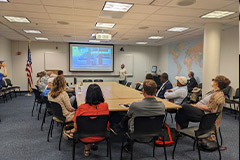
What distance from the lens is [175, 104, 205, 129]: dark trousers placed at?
3.08 metres

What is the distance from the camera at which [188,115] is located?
317 cm

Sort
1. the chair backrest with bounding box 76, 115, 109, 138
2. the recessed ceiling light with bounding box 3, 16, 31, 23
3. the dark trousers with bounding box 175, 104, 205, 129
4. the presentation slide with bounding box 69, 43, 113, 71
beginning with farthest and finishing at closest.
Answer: the presentation slide with bounding box 69, 43, 113, 71 < the recessed ceiling light with bounding box 3, 16, 31, 23 < the dark trousers with bounding box 175, 104, 205, 129 < the chair backrest with bounding box 76, 115, 109, 138

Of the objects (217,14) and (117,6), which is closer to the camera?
(117,6)

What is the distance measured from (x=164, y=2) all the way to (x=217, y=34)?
99.8 inches

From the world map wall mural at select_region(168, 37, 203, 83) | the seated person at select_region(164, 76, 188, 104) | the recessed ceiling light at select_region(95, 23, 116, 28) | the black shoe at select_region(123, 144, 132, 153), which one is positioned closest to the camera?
the black shoe at select_region(123, 144, 132, 153)

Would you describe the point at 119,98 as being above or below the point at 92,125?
above

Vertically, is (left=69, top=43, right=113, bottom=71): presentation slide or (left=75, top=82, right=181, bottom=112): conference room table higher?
(left=69, top=43, right=113, bottom=71): presentation slide

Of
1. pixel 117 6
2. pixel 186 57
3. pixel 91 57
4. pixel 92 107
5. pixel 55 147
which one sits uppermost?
pixel 117 6

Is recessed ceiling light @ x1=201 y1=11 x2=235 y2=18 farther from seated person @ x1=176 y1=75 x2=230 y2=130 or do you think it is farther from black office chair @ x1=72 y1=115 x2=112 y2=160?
black office chair @ x1=72 y1=115 x2=112 y2=160

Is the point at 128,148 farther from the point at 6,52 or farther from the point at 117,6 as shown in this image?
the point at 6,52

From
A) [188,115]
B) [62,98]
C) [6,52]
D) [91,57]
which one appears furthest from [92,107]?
[6,52]

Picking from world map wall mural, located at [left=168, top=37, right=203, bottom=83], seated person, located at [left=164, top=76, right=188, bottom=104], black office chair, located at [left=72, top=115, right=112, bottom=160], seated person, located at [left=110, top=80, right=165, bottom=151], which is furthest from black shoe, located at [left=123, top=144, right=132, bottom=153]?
world map wall mural, located at [left=168, top=37, right=203, bottom=83]

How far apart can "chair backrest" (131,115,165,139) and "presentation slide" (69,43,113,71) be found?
8.25m

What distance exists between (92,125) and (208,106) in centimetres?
192
